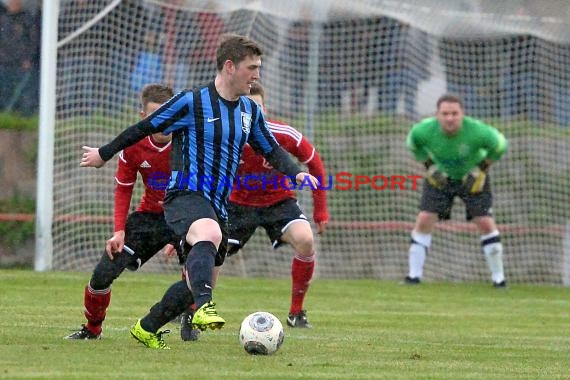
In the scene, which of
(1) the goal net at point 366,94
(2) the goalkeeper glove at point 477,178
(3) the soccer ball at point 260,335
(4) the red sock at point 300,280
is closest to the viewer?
(3) the soccer ball at point 260,335

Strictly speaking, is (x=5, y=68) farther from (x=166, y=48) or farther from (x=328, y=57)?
(x=328, y=57)

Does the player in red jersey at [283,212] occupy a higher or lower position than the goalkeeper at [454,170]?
lower

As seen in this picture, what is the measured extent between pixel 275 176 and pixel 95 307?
7.55ft

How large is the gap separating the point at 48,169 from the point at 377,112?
4.12 metres

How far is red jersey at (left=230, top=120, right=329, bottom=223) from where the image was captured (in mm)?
9289

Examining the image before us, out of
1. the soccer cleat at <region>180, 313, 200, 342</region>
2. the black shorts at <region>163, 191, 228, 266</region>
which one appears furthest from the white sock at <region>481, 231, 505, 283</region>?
the black shorts at <region>163, 191, 228, 266</region>

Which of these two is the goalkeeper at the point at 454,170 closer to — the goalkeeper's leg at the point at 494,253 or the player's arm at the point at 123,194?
the goalkeeper's leg at the point at 494,253

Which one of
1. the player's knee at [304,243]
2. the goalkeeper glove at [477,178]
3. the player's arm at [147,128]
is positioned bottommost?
the player's knee at [304,243]

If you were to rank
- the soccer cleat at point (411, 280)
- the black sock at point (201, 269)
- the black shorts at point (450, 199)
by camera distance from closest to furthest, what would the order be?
the black sock at point (201, 269) < the black shorts at point (450, 199) < the soccer cleat at point (411, 280)

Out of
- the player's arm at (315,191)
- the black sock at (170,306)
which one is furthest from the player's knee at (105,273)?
the player's arm at (315,191)

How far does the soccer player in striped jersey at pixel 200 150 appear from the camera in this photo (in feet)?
22.4

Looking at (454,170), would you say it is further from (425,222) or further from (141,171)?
(141,171)

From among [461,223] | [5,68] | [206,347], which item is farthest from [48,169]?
[206,347]

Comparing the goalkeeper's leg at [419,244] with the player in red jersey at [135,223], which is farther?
the goalkeeper's leg at [419,244]
